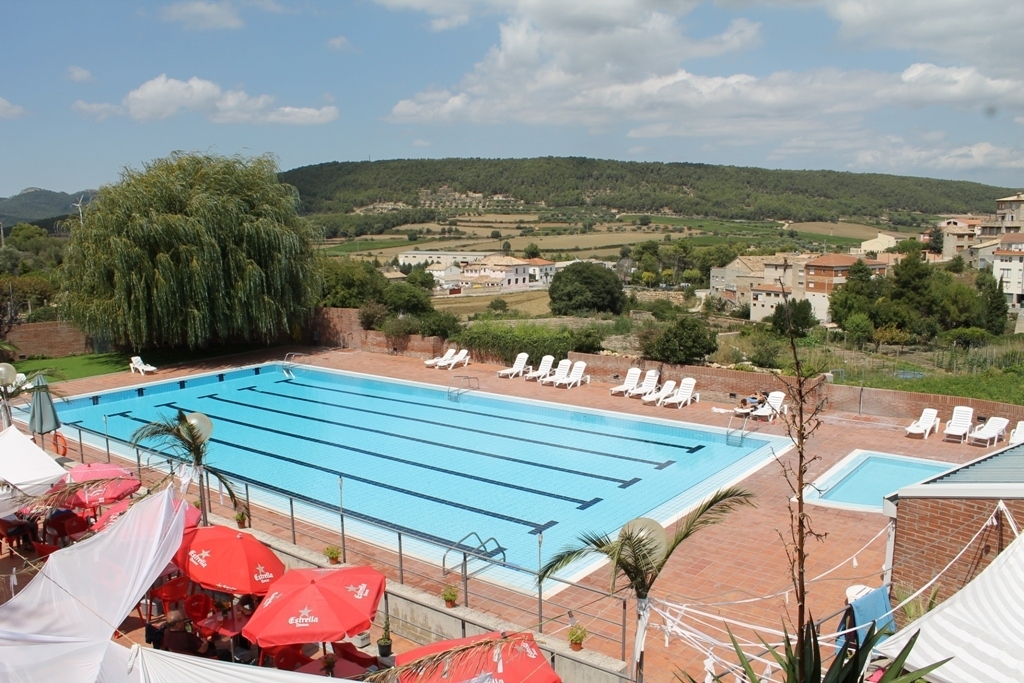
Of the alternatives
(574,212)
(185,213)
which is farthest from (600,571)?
(574,212)

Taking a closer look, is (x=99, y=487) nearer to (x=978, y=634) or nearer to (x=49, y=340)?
(x=978, y=634)

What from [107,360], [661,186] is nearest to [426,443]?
[107,360]

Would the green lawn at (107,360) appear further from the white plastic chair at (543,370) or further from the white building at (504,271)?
the white building at (504,271)

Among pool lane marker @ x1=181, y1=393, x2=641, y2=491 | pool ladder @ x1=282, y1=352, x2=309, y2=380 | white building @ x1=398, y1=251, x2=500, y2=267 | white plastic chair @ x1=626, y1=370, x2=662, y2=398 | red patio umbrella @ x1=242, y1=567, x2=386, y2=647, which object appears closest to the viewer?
red patio umbrella @ x1=242, y1=567, x2=386, y2=647

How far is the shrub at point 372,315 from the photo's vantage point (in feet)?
78.7

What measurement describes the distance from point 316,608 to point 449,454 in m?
8.65

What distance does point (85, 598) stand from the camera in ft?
17.9

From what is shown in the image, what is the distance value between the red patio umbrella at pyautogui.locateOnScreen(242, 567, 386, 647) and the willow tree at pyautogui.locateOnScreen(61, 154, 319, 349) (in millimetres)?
16458

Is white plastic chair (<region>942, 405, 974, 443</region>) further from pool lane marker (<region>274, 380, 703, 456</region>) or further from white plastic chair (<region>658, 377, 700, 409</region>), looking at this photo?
white plastic chair (<region>658, 377, 700, 409</region>)

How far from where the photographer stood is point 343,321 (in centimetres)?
2489

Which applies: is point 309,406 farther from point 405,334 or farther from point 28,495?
point 28,495

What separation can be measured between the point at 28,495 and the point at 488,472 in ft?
23.5

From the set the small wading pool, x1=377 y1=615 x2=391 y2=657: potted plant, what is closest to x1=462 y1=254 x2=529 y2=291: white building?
the small wading pool

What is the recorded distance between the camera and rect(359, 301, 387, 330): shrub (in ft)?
78.7
